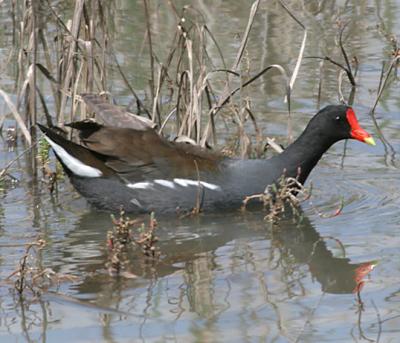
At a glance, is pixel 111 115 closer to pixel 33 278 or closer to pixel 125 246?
pixel 125 246

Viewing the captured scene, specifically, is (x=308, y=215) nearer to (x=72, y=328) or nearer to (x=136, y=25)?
(x=72, y=328)

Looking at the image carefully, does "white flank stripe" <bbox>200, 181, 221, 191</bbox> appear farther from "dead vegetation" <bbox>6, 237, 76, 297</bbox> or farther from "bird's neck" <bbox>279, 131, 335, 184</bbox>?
"dead vegetation" <bbox>6, 237, 76, 297</bbox>

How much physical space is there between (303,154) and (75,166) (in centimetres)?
127

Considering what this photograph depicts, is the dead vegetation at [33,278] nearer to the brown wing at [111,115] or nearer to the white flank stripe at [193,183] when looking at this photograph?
the white flank stripe at [193,183]

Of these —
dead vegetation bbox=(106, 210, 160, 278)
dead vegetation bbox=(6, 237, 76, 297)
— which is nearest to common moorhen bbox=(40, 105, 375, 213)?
dead vegetation bbox=(106, 210, 160, 278)

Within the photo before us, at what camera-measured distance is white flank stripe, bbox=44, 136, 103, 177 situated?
6.74 metres

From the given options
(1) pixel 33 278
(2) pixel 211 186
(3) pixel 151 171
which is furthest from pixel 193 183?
(1) pixel 33 278

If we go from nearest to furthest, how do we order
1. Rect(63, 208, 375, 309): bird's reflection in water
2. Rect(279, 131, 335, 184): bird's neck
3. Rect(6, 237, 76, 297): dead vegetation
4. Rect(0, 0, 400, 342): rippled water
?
Rect(0, 0, 400, 342): rippled water
Rect(6, 237, 76, 297): dead vegetation
Rect(63, 208, 375, 309): bird's reflection in water
Rect(279, 131, 335, 184): bird's neck

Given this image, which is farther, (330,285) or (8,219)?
(8,219)

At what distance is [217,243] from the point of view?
6.19 m

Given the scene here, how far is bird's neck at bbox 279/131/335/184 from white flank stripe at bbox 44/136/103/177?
104 cm

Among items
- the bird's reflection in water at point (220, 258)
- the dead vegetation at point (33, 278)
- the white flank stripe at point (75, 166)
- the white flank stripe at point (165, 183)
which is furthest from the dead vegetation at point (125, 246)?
the white flank stripe at point (75, 166)

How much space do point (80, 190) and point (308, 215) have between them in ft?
4.17

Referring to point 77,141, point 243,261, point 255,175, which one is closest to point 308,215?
point 255,175
